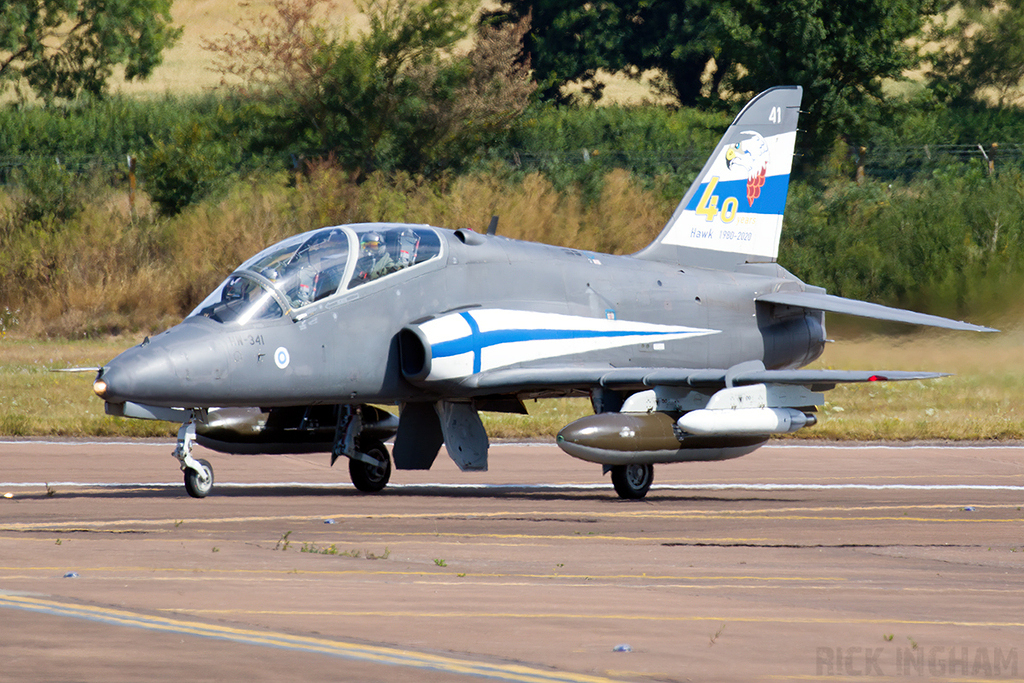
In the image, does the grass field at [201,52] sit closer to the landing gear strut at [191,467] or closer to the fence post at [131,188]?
the fence post at [131,188]

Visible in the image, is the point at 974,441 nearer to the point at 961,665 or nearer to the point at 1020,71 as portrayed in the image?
the point at 961,665

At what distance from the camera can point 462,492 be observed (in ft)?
50.2

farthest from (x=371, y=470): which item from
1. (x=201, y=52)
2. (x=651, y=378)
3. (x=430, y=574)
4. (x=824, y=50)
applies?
(x=201, y=52)

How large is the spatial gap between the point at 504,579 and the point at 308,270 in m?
5.52

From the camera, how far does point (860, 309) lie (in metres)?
16.6

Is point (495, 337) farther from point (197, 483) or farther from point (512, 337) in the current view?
point (197, 483)

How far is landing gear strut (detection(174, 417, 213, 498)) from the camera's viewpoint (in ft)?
43.5

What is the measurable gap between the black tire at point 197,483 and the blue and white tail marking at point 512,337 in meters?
2.47

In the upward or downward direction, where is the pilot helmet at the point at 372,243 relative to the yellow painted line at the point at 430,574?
upward

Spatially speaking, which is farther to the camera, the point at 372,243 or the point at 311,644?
the point at 372,243

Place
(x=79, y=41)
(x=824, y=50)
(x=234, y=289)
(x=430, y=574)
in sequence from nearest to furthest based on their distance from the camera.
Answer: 1. (x=430, y=574)
2. (x=234, y=289)
3. (x=824, y=50)
4. (x=79, y=41)

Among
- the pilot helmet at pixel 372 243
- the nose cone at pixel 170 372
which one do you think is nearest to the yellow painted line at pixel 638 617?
the nose cone at pixel 170 372

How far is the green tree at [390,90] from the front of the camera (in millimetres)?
43312

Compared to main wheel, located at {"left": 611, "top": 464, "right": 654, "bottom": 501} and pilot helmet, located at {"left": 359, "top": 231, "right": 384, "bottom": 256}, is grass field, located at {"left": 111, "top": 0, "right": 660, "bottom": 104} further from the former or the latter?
main wheel, located at {"left": 611, "top": 464, "right": 654, "bottom": 501}
